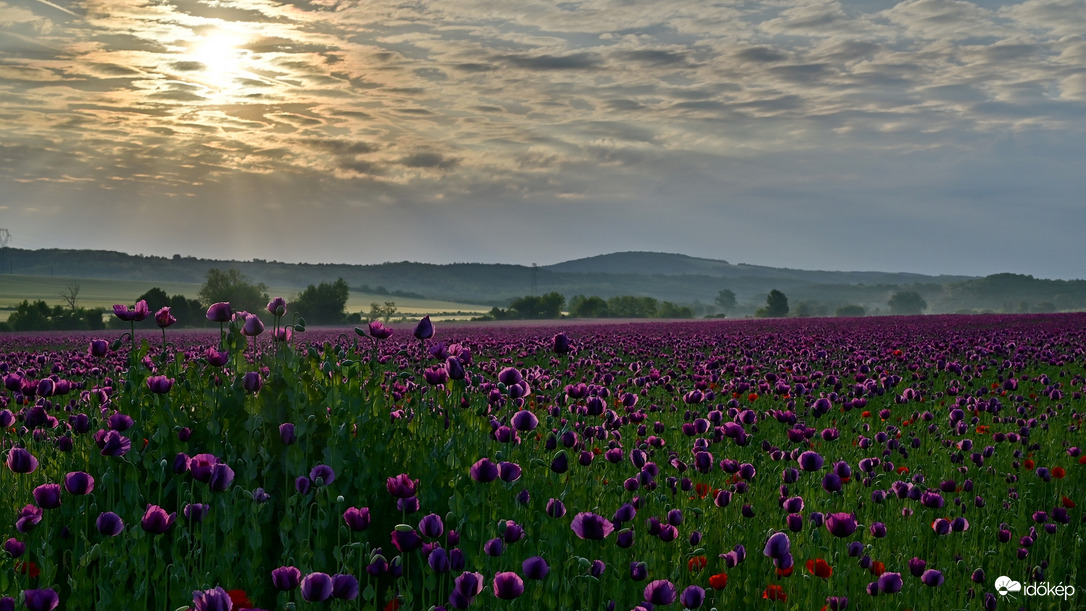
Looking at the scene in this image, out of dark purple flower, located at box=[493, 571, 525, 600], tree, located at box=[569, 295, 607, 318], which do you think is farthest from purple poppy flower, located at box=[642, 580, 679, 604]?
tree, located at box=[569, 295, 607, 318]

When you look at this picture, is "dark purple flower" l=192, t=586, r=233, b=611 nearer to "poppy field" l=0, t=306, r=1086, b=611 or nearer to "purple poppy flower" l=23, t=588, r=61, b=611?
"poppy field" l=0, t=306, r=1086, b=611

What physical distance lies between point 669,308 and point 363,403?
278 ft

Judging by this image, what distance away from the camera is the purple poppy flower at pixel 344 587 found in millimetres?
2875

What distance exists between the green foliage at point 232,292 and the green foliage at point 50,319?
944 centimetres

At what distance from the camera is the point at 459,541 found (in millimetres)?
3961

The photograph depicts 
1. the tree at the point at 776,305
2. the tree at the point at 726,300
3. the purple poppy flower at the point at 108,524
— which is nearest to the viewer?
the purple poppy flower at the point at 108,524

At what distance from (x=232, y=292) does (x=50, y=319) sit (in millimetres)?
12561

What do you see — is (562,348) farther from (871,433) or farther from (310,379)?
(871,433)

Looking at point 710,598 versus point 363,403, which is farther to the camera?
point 363,403

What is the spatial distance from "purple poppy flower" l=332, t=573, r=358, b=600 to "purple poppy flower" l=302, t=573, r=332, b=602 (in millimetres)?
134

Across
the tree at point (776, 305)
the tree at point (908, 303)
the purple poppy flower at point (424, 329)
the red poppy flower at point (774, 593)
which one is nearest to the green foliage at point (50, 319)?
the purple poppy flower at point (424, 329)

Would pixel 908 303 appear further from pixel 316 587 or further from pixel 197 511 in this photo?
pixel 316 587

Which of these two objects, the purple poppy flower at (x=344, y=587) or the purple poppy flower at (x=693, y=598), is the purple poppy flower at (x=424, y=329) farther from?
the purple poppy flower at (x=693, y=598)

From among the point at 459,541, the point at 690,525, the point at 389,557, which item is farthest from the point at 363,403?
the point at 690,525
